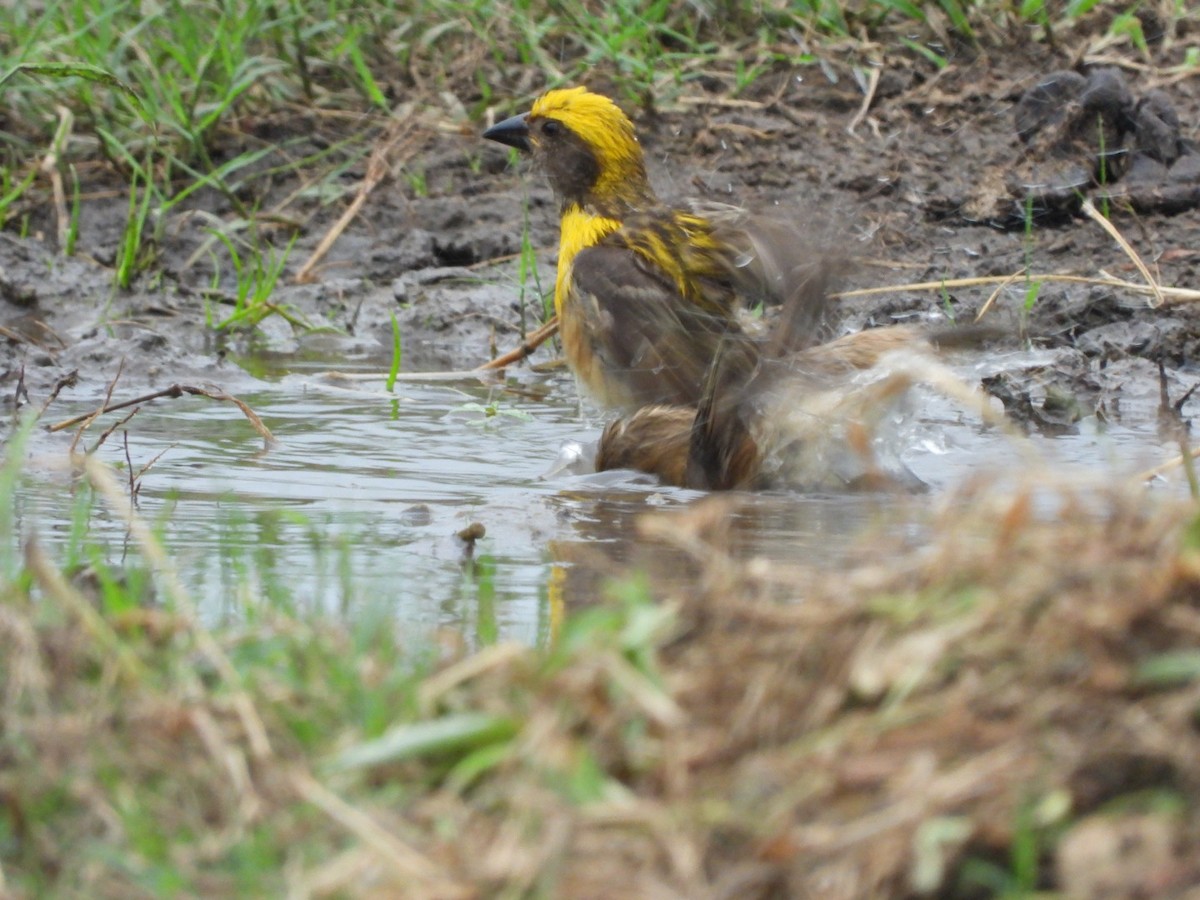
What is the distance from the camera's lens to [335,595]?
3.46 m

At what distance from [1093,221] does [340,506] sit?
3.68 meters

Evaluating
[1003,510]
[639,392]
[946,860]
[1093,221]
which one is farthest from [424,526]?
[1093,221]

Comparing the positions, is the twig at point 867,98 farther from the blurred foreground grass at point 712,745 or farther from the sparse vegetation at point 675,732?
the blurred foreground grass at point 712,745

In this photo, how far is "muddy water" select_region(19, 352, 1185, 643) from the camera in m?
3.43

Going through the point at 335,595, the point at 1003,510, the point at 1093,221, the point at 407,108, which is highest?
the point at 407,108

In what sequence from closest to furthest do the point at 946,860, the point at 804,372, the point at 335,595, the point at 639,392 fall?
1. the point at 946,860
2. the point at 335,595
3. the point at 804,372
4. the point at 639,392

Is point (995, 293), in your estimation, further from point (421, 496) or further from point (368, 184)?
point (368, 184)

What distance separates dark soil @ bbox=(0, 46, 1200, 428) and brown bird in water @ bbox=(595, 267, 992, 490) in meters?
1.30

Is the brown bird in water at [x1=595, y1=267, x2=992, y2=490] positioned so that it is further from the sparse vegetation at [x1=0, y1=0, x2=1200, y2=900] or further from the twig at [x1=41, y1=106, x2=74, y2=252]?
the twig at [x1=41, y1=106, x2=74, y2=252]

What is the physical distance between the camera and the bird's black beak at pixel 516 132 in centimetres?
598

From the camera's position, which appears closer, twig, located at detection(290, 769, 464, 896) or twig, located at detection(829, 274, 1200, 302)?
twig, located at detection(290, 769, 464, 896)

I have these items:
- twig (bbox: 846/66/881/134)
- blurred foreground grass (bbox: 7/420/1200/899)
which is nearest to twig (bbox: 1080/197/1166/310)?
twig (bbox: 846/66/881/134)

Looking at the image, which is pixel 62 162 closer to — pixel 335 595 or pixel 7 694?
pixel 335 595

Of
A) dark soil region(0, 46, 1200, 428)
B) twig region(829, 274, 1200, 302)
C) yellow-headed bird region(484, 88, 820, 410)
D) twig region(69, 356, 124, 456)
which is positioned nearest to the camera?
twig region(69, 356, 124, 456)
